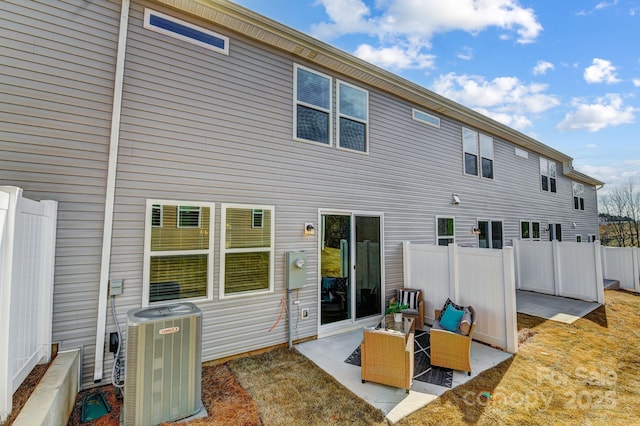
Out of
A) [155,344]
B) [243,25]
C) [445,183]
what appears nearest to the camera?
[155,344]

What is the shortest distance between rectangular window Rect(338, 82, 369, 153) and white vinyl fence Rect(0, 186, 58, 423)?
456 centimetres

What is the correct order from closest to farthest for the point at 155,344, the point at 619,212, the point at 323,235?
the point at 155,344, the point at 323,235, the point at 619,212

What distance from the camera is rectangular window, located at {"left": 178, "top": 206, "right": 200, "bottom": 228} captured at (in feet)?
13.2

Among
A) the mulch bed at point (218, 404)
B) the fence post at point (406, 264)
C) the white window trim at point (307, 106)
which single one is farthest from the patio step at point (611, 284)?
the mulch bed at point (218, 404)

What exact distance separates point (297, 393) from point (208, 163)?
3332mm

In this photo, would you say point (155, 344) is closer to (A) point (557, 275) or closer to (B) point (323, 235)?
(B) point (323, 235)

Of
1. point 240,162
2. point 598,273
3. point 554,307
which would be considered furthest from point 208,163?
point 598,273

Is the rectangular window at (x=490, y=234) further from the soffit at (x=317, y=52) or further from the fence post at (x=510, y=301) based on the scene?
the fence post at (x=510, y=301)

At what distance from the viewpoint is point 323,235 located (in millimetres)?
5363

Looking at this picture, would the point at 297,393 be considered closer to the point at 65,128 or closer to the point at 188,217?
the point at 188,217

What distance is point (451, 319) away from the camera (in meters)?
4.54

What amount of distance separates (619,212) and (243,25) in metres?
34.6

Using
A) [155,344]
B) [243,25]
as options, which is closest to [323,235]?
[155,344]

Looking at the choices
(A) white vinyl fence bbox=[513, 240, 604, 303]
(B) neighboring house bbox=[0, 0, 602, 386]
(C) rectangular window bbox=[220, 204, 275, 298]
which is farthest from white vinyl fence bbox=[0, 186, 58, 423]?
(A) white vinyl fence bbox=[513, 240, 604, 303]
